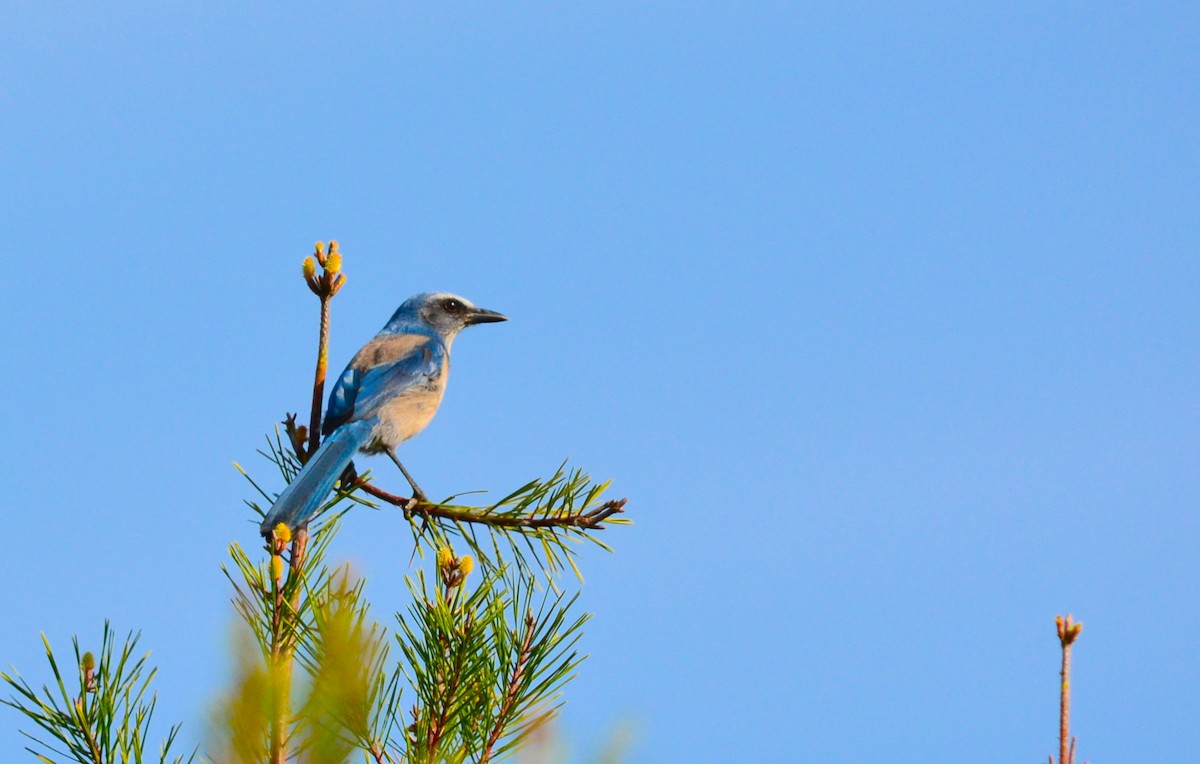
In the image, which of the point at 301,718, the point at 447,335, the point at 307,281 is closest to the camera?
the point at 301,718

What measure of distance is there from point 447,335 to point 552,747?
516 centimetres

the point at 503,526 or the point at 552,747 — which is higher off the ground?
the point at 503,526

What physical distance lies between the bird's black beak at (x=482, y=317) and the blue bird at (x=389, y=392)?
0.33ft

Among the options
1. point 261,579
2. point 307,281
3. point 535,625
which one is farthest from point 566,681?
point 307,281

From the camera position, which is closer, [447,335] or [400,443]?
[400,443]

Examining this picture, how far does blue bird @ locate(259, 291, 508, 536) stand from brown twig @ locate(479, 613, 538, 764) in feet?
3.46

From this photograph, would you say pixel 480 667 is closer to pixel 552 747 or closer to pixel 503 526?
pixel 552 747

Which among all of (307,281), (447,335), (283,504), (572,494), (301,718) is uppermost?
(447,335)

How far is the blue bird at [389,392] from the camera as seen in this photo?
4.17 m

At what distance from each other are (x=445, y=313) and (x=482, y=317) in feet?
0.84

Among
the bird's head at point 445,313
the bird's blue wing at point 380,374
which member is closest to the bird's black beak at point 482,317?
the bird's head at point 445,313

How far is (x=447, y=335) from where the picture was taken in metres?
7.81

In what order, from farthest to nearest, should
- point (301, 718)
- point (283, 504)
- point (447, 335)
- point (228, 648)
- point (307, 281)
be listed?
point (447, 335) → point (307, 281) → point (283, 504) → point (228, 648) → point (301, 718)

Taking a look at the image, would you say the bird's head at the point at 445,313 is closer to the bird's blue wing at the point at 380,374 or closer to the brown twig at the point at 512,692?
the bird's blue wing at the point at 380,374
